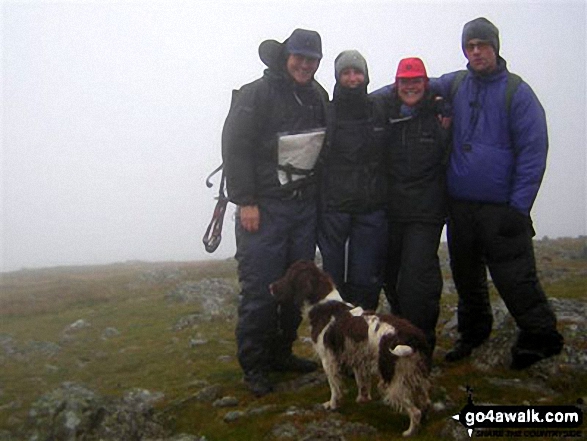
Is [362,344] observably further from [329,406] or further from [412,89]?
[412,89]

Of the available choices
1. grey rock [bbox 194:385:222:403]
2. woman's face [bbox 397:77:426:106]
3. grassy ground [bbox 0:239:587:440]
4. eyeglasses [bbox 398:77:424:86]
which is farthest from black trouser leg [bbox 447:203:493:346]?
grey rock [bbox 194:385:222:403]

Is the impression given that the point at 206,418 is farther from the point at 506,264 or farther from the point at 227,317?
the point at 227,317

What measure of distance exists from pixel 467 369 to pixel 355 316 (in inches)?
125

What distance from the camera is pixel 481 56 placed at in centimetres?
813

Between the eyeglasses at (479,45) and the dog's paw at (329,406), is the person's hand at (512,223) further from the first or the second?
the dog's paw at (329,406)

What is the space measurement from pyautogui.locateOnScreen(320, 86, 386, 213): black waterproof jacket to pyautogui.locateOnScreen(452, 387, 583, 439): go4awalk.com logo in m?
3.44

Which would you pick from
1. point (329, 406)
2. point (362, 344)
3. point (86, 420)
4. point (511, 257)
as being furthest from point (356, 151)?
point (86, 420)

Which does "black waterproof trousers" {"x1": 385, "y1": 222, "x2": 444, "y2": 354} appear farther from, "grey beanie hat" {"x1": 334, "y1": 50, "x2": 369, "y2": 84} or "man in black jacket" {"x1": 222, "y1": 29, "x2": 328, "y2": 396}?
"grey beanie hat" {"x1": 334, "y1": 50, "x2": 369, "y2": 84}

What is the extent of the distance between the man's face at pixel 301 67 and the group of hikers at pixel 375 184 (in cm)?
3

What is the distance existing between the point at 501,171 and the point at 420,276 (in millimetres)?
2040

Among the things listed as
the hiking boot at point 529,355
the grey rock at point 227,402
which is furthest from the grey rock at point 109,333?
the hiking boot at point 529,355

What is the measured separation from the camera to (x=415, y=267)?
336 inches

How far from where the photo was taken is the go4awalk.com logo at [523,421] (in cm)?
680

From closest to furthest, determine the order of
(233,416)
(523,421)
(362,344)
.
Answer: (523,421)
(362,344)
(233,416)
